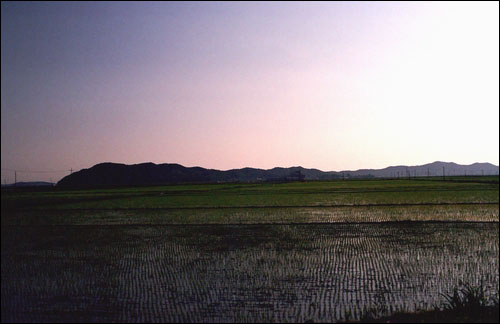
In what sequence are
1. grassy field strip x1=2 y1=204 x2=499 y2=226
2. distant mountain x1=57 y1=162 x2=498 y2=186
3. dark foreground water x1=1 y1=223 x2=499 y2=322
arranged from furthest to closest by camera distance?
distant mountain x1=57 y1=162 x2=498 y2=186
grassy field strip x1=2 y1=204 x2=499 y2=226
dark foreground water x1=1 y1=223 x2=499 y2=322

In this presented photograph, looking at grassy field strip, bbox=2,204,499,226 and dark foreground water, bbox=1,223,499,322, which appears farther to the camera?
grassy field strip, bbox=2,204,499,226

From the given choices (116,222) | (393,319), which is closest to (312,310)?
(393,319)

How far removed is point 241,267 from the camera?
30.2ft

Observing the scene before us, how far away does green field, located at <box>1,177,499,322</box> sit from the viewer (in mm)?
6582

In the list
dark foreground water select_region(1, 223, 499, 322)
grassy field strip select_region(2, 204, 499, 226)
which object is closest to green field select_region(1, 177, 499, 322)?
dark foreground water select_region(1, 223, 499, 322)

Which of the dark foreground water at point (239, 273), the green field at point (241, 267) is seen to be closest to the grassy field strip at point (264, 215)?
the green field at point (241, 267)

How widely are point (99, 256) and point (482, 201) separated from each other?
861 inches

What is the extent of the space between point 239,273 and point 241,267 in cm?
54

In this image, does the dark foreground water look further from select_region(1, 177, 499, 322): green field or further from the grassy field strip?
the grassy field strip

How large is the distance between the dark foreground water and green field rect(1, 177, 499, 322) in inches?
1.1

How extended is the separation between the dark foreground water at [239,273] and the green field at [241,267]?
0.09 ft

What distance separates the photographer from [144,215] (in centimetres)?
2123

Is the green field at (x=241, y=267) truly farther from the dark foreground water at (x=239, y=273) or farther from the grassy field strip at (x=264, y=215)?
the grassy field strip at (x=264, y=215)

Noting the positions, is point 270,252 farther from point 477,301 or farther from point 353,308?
point 477,301
